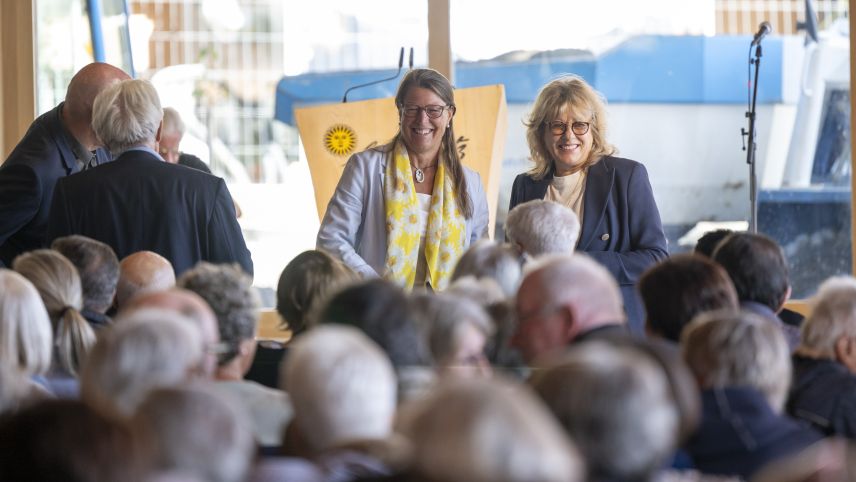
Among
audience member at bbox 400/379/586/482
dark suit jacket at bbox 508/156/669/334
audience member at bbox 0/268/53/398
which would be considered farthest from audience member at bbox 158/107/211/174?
audience member at bbox 400/379/586/482

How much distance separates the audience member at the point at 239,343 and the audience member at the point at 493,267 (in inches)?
26.1

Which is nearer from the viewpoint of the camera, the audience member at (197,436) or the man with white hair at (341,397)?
the audience member at (197,436)

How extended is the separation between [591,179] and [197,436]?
2.93 m

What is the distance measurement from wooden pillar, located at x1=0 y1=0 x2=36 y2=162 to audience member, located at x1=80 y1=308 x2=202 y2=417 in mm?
5286

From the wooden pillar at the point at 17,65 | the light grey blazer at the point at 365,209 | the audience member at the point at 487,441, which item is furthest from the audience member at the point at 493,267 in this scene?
the wooden pillar at the point at 17,65

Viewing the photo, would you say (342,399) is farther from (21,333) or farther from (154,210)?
(154,210)

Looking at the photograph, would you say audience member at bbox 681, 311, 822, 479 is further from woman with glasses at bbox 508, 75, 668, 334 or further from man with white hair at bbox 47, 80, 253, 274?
man with white hair at bbox 47, 80, 253, 274

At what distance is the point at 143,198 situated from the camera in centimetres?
428

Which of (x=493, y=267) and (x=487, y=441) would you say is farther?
(x=493, y=267)

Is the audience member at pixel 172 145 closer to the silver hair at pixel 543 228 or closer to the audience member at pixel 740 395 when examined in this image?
the silver hair at pixel 543 228

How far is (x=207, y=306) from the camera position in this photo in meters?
2.97

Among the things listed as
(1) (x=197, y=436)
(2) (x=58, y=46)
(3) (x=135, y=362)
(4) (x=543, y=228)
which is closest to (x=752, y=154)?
(4) (x=543, y=228)

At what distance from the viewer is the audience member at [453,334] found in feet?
8.89

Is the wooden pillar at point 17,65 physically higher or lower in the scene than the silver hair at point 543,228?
higher
